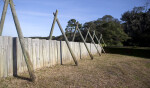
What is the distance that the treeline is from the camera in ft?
77.1

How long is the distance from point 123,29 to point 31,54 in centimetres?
3509

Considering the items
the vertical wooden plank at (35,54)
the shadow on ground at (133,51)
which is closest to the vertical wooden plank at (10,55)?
the vertical wooden plank at (35,54)

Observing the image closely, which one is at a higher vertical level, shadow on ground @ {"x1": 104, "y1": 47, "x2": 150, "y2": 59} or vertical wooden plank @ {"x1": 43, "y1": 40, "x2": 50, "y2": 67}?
vertical wooden plank @ {"x1": 43, "y1": 40, "x2": 50, "y2": 67}

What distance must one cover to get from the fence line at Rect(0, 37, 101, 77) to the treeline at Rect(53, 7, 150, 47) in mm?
6917

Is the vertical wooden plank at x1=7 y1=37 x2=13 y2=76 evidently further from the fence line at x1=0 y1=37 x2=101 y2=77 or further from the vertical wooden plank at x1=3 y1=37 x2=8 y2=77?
the vertical wooden plank at x1=3 y1=37 x2=8 y2=77

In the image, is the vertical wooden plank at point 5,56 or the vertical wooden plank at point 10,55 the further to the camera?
the vertical wooden plank at point 10,55

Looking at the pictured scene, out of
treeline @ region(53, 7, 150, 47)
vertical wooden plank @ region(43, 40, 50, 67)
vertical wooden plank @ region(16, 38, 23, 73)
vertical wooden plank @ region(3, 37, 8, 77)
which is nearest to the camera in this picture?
vertical wooden plank @ region(3, 37, 8, 77)

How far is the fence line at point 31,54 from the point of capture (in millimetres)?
4539

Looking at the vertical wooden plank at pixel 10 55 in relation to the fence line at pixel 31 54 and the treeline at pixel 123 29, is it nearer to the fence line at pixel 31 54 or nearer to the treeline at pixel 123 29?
the fence line at pixel 31 54

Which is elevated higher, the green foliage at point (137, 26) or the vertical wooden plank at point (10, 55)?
the green foliage at point (137, 26)

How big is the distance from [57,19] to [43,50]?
2.16m

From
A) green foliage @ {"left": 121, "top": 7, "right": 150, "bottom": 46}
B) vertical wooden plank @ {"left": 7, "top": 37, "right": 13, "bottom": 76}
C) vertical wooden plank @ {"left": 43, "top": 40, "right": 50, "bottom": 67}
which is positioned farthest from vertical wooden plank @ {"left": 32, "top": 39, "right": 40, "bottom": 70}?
green foliage @ {"left": 121, "top": 7, "right": 150, "bottom": 46}

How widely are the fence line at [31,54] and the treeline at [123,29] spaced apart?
22.7 ft

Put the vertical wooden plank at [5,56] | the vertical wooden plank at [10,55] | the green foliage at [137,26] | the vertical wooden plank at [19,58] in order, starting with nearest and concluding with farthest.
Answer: the vertical wooden plank at [5,56]
the vertical wooden plank at [10,55]
the vertical wooden plank at [19,58]
the green foliage at [137,26]
